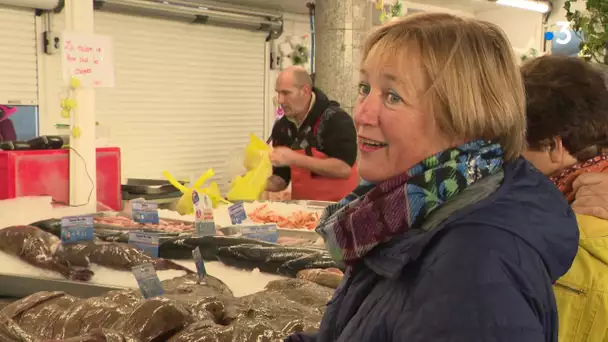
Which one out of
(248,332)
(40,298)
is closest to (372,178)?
(248,332)

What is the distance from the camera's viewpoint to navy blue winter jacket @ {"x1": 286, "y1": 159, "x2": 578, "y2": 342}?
3.21ft

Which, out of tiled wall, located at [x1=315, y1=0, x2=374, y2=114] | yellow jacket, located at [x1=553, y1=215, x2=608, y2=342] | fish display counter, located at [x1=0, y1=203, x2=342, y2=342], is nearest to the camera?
yellow jacket, located at [x1=553, y1=215, x2=608, y2=342]

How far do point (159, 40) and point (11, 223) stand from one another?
14.6 ft

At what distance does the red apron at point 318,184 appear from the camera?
191 inches

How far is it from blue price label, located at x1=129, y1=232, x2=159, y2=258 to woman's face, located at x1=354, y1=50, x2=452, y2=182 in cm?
203

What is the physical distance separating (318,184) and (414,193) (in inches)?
149

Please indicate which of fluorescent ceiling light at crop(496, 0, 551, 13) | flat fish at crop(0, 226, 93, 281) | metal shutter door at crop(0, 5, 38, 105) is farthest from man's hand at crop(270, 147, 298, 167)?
fluorescent ceiling light at crop(496, 0, 551, 13)

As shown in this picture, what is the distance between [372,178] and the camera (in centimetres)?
123

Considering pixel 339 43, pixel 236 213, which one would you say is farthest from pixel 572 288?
pixel 339 43

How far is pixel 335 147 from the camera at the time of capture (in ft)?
15.5

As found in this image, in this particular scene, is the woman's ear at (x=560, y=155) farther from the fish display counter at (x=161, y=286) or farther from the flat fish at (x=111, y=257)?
the flat fish at (x=111, y=257)

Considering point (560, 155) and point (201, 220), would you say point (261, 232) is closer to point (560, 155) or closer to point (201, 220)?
point (201, 220)

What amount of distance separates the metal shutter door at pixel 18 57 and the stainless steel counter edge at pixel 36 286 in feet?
13.7

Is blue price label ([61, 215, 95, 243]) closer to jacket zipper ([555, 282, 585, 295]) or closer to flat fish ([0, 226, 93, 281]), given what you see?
flat fish ([0, 226, 93, 281])
